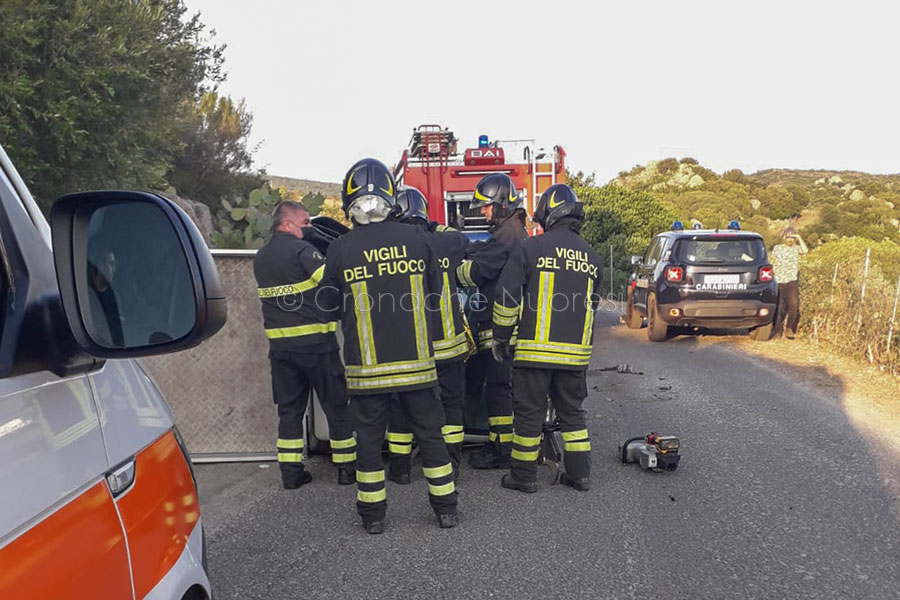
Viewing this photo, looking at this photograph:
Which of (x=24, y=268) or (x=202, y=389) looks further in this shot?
(x=202, y=389)

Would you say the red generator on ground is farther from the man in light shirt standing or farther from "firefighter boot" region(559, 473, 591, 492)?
"firefighter boot" region(559, 473, 591, 492)

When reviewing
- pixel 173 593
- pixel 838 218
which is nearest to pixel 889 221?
pixel 838 218

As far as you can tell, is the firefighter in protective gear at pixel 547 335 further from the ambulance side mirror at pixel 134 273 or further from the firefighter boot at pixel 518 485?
the ambulance side mirror at pixel 134 273

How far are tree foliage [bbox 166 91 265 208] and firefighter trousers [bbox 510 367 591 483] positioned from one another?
47.4ft

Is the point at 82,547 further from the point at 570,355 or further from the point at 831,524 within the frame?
the point at 831,524

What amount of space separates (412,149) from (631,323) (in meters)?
5.19

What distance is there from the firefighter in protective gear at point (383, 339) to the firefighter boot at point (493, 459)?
46.2 inches

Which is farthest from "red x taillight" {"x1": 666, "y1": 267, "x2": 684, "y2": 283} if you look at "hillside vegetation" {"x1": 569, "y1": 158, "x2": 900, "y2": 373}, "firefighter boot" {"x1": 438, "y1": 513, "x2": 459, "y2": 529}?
"firefighter boot" {"x1": 438, "y1": 513, "x2": 459, "y2": 529}

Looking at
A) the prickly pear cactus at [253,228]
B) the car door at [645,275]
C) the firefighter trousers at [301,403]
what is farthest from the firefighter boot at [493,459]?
the car door at [645,275]

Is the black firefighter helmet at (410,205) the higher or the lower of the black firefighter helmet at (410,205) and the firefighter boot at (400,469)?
the higher

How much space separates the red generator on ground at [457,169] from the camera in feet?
36.8

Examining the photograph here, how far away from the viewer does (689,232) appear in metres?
10.9

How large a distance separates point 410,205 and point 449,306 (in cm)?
136

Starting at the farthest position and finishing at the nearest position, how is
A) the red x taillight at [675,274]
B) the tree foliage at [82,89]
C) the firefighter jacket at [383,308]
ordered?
the red x taillight at [675,274], the tree foliage at [82,89], the firefighter jacket at [383,308]
